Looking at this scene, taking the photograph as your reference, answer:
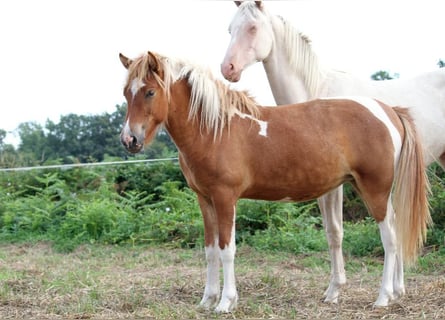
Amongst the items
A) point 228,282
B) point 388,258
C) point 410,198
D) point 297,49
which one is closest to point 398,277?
point 388,258

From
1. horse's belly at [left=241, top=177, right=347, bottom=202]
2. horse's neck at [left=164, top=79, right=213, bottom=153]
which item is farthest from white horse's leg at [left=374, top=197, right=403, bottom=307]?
horse's neck at [left=164, top=79, right=213, bottom=153]

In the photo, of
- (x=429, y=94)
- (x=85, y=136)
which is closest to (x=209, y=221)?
(x=429, y=94)

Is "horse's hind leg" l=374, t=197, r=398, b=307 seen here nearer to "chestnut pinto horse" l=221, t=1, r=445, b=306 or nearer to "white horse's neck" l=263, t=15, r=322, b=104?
"chestnut pinto horse" l=221, t=1, r=445, b=306

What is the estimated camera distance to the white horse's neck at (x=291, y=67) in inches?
201

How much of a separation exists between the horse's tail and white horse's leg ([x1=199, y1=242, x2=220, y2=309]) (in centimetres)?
136

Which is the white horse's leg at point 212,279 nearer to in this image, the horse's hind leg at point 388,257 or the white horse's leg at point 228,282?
the white horse's leg at point 228,282

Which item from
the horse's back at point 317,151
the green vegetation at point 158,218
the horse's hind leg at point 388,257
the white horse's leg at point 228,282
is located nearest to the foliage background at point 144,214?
the green vegetation at point 158,218

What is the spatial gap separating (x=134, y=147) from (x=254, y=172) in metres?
0.86

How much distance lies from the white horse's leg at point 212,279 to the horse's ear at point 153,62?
1349 millimetres

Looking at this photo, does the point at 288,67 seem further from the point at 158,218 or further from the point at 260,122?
the point at 158,218

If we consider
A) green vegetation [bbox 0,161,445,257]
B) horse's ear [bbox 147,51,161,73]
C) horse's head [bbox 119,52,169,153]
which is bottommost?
green vegetation [bbox 0,161,445,257]

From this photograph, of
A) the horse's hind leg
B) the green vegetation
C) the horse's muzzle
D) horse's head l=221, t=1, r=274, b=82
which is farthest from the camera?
the green vegetation

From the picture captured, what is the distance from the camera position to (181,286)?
4902mm

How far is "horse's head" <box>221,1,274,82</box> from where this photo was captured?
5.04 meters
